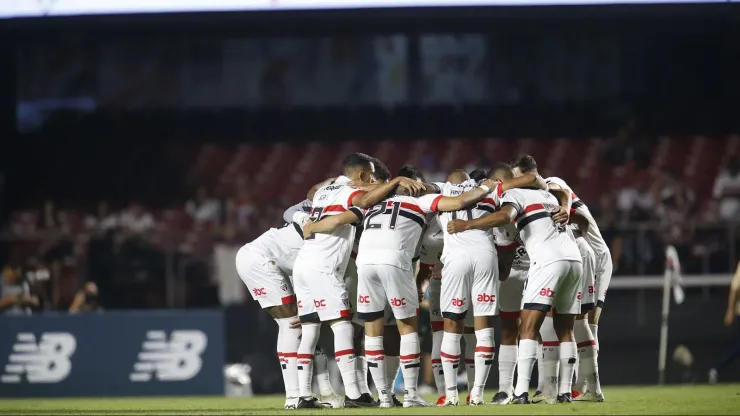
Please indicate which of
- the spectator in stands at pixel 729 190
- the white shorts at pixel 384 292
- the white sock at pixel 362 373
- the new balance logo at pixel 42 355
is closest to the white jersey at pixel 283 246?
the white sock at pixel 362 373

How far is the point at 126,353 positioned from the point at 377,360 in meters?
7.76

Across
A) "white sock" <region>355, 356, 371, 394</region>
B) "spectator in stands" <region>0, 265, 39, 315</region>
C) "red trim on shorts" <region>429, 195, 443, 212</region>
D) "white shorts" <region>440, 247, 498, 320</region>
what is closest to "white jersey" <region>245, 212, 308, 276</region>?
"white sock" <region>355, 356, 371, 394</region>

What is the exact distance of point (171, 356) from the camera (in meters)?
18.5

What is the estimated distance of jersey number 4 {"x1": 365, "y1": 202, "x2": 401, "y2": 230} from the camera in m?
11.7

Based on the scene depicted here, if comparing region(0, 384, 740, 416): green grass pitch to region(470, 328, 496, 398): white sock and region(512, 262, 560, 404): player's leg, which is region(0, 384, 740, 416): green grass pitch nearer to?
region(512, 262, 560, 404): player's leg

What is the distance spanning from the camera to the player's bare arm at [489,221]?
1166 cm

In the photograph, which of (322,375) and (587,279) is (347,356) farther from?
(587,279)

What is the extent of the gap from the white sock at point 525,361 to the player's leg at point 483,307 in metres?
0.30

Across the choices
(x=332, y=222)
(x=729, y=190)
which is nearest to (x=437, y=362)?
(x=332, y=222)

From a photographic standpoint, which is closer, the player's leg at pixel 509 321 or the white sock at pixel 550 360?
the white sock at pixel 550 360

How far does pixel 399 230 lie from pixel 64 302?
1112cm

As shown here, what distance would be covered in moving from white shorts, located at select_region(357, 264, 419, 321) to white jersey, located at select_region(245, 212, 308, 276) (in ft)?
4.65

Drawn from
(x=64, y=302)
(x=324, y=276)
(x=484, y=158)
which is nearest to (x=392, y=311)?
(x=324, y=276)

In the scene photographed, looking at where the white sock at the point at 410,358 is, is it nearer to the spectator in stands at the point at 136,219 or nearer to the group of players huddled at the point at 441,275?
the group of players huddled at the point at 441,275
